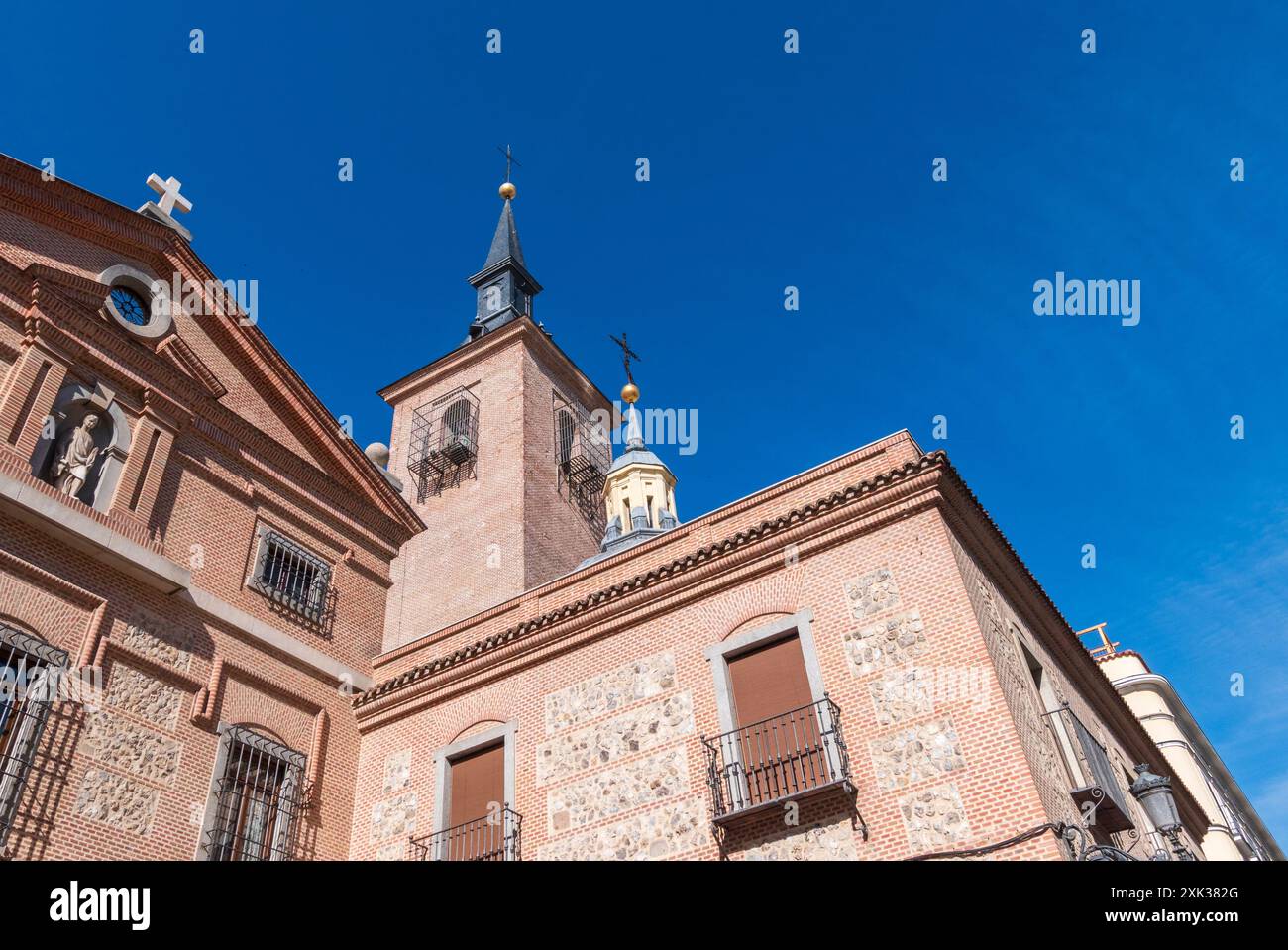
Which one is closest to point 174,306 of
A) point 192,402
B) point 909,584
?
point 192,402

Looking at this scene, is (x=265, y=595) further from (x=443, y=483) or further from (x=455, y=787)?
(x=443, y=483)

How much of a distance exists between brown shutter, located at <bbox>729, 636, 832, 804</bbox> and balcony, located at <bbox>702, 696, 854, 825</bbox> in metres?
0.01

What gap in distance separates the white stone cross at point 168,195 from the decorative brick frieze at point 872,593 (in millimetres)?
11545

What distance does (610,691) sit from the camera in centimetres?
1363

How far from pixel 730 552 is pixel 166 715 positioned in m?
7.17

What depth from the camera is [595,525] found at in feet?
95.8

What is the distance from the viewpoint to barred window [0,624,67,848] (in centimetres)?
1051

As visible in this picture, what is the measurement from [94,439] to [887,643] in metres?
10.1

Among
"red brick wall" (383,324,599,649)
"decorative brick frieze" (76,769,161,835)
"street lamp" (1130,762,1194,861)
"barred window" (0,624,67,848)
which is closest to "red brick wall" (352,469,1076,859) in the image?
"street lamp" (1130,762,1194,861)

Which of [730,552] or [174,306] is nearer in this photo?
[730,552]

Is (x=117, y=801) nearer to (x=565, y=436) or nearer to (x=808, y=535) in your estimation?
(x=808, y=535)
